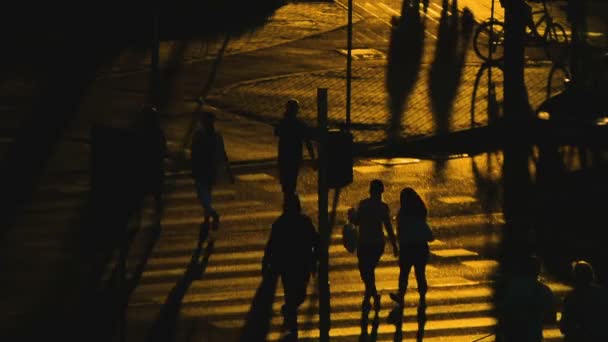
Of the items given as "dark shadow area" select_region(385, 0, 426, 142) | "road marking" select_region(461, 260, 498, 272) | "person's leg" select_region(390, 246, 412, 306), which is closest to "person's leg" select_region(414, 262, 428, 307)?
"person's leg" select_region(390, 246, 412, 306)

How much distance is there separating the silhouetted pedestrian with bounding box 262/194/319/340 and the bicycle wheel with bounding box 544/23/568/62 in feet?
60.3

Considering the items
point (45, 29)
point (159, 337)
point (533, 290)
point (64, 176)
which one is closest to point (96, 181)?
point (64, 176)

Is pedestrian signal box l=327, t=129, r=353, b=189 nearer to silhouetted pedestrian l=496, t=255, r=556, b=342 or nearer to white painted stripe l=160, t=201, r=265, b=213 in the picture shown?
silhouetted pedestrian l=496, t=255, r=556, b=342

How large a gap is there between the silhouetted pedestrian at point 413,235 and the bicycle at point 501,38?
14.8 metres

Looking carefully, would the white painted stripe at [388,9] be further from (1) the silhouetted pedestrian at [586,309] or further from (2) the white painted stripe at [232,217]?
(1) the silhouetted pedestrian at [586,309]

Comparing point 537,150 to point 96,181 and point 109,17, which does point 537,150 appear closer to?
point 96,181

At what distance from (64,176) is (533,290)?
12.0m

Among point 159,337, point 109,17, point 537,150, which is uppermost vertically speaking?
point 109,17

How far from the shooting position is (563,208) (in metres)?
26.0

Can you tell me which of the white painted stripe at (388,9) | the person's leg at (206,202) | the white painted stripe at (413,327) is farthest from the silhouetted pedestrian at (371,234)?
the white painted stripe at (388,9)

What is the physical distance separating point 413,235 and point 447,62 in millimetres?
17106

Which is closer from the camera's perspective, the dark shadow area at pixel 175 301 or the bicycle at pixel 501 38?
the dark shadow area at pixel 175 301

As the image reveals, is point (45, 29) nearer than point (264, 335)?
No

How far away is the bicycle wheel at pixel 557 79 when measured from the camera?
3434 cm
